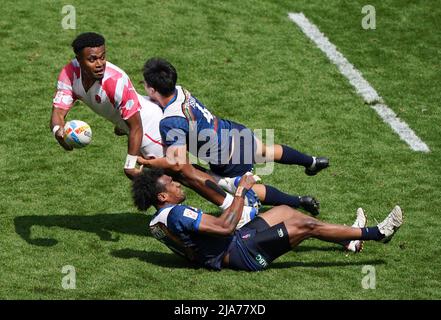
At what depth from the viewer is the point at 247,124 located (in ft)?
50.9

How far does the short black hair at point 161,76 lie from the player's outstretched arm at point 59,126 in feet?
3.62

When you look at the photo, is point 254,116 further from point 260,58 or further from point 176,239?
point 176,239

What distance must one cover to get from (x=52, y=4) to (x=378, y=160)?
668 centimetres

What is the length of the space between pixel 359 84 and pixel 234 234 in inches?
246

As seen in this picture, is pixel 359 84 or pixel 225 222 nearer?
pixel 225 222

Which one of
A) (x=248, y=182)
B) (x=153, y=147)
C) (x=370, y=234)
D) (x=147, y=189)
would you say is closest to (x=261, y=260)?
(x=248, y=182)

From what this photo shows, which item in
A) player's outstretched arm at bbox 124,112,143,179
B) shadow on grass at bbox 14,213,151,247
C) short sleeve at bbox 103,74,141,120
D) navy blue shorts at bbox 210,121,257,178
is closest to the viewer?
player's outstretched arm at bbox 124,112,143,179

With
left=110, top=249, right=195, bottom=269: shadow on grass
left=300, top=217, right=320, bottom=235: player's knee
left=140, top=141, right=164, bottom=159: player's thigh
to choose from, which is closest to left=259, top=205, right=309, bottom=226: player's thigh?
left=300, top=217, right=320, bottom=235: player's knee

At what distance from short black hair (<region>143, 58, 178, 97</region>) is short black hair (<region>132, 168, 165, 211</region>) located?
1409 millimetres

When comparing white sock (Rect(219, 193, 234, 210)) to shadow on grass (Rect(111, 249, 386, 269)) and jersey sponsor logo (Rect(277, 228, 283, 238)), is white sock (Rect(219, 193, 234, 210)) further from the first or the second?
jersey sponsor logo (Rect(277, 228, 283, 238))

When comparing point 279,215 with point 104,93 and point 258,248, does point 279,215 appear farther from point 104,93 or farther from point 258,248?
point 104,93

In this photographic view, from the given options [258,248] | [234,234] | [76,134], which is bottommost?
[258,248]

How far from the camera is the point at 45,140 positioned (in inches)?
590

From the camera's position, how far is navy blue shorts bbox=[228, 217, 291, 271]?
1093 centimetres
